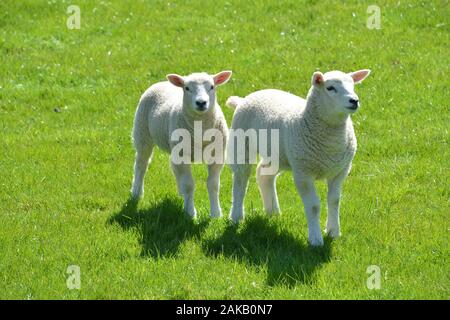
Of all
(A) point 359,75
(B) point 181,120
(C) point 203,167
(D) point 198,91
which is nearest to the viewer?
(A) point 359,75

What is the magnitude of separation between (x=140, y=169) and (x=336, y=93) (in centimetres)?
309

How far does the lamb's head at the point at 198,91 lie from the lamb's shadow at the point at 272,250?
50.3 inches

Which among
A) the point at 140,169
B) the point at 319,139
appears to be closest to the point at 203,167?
the point at 140,169

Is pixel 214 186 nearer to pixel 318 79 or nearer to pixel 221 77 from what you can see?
pixel 221 77

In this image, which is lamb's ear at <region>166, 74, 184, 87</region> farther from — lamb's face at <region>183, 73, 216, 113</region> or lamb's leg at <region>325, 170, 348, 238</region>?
lamb's leg at <region>325, 170, 348, 238</region>

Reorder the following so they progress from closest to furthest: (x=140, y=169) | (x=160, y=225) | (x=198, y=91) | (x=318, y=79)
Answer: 1. (x=318, y=79)
2. (x=198, y=91)
3. (x=160, y=225)
4. (x=140, y=169)

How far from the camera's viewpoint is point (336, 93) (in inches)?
→ 286

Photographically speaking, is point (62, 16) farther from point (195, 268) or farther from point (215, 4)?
point (195, 268)

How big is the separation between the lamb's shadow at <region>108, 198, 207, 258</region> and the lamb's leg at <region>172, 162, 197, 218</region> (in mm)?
98

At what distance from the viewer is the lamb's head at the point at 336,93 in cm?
713

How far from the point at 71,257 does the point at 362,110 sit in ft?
19.6

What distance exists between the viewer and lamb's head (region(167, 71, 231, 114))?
26.7ft

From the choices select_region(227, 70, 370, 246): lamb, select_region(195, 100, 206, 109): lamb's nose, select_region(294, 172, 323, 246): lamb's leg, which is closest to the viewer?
select_region(227, 70, 370, 246): lamb

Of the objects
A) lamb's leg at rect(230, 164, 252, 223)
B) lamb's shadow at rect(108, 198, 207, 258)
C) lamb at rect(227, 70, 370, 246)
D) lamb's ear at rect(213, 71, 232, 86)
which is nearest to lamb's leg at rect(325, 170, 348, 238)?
lamb at rect(227, 70, 370, 246)
